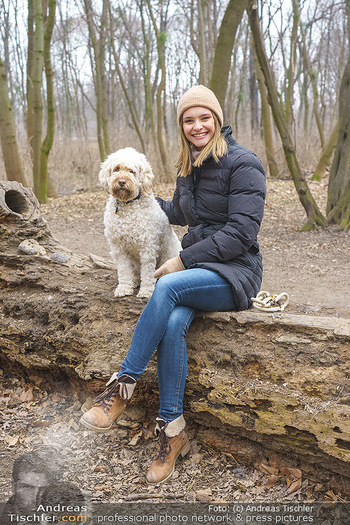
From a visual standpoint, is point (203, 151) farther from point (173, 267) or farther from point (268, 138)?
point (268, 138)

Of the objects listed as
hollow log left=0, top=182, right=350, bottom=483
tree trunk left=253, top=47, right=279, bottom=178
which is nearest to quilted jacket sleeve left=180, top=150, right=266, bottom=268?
hollow log left=0, top=182, right=350, bottom=483

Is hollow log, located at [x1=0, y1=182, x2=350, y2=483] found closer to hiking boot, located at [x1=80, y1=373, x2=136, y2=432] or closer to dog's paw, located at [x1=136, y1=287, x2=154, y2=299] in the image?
dog's paw, located at [x1=136, y1=287, x2=154, y2=299]

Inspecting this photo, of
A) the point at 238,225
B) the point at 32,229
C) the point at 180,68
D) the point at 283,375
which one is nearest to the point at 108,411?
the point at 283,375

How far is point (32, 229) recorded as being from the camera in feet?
15.2

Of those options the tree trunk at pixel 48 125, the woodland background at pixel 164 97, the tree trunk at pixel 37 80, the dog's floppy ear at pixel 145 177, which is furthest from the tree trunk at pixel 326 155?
the dog's floppy ear at pixel 145 177

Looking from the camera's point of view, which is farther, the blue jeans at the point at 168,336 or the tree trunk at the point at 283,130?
the tree trunk at the point at 283,130

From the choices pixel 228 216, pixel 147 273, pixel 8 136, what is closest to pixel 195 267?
pixel 228 216

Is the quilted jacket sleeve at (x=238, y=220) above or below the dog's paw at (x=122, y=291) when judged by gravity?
above

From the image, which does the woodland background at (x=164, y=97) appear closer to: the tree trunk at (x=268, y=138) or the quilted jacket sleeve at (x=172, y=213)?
the tree trunk at (x=268, y=138)

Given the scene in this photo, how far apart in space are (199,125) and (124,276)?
4.52ft

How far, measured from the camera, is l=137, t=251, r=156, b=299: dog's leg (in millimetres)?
3697

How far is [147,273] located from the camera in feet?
12.2

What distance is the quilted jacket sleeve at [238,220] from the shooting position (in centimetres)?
307

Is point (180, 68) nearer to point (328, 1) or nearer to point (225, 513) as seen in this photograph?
point (328, 1)
